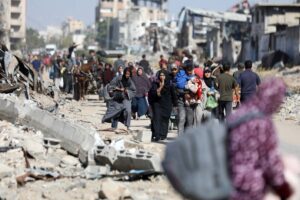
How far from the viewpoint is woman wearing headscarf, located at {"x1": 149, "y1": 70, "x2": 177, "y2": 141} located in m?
13.6

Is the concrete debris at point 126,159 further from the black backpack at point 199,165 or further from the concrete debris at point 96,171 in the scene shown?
the black backpack at point 199,165

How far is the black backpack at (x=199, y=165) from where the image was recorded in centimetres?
366

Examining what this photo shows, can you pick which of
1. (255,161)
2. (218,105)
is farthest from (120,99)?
(255,161)

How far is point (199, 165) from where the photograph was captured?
3.66 metres

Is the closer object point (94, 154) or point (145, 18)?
point (94, 154)

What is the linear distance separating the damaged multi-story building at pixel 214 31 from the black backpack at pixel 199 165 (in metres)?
64.8

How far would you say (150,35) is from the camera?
322ft

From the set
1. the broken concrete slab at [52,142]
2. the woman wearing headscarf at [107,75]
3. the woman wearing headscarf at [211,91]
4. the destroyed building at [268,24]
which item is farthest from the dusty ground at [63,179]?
the destroyed building at [268,24]

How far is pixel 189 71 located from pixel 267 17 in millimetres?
52948

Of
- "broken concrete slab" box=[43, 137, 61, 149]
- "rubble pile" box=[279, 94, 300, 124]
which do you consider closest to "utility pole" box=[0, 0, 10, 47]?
"rubble pile" box=[279, 94, 300, 124]

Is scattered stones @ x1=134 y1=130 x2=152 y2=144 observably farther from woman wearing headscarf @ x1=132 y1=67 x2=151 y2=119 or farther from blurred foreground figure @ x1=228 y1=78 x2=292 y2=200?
blurred foreground figure @ x1=228 y1=78 x2=292 y2=200

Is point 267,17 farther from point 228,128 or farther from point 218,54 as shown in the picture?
point 228,128

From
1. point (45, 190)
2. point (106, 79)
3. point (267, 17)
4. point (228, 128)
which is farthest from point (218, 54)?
point (228, 128)

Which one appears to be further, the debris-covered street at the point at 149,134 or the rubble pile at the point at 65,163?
the rubble pile at the point at 65,163
